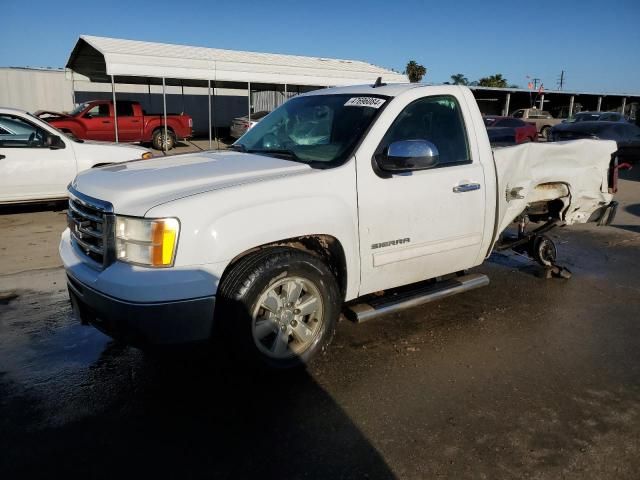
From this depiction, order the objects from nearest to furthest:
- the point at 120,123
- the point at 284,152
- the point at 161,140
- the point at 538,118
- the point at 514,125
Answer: the point at 284,152 → the point at 120,123 → the point at 161,140 → the point at 514,125 → the point at 538,118

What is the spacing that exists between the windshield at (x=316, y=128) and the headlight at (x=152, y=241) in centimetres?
116

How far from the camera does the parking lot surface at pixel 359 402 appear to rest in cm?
260

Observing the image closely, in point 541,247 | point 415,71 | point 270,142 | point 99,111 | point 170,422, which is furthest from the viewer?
point 415,71

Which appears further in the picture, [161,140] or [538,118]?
[538,118]

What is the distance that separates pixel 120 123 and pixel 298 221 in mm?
19006

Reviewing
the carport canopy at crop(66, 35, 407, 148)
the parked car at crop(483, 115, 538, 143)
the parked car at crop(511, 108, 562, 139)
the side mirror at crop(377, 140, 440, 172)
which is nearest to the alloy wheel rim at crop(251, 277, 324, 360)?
the side mirror at crop(377, 140, 440, 172)

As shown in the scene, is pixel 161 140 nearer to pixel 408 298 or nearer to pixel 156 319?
pixel 408 298

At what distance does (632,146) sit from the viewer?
16.5 m

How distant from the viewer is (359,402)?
3150 millimetres

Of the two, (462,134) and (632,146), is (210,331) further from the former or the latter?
(632,146)

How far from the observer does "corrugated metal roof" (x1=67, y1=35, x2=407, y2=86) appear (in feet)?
61.6

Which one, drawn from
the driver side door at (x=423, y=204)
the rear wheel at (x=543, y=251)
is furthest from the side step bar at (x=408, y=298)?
the rear wheel at (x=543, y=251)

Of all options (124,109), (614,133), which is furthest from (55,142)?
(614,133)

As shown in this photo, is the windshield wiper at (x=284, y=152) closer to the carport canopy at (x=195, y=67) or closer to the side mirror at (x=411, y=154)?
the side mirror at (x=411, y=154)
